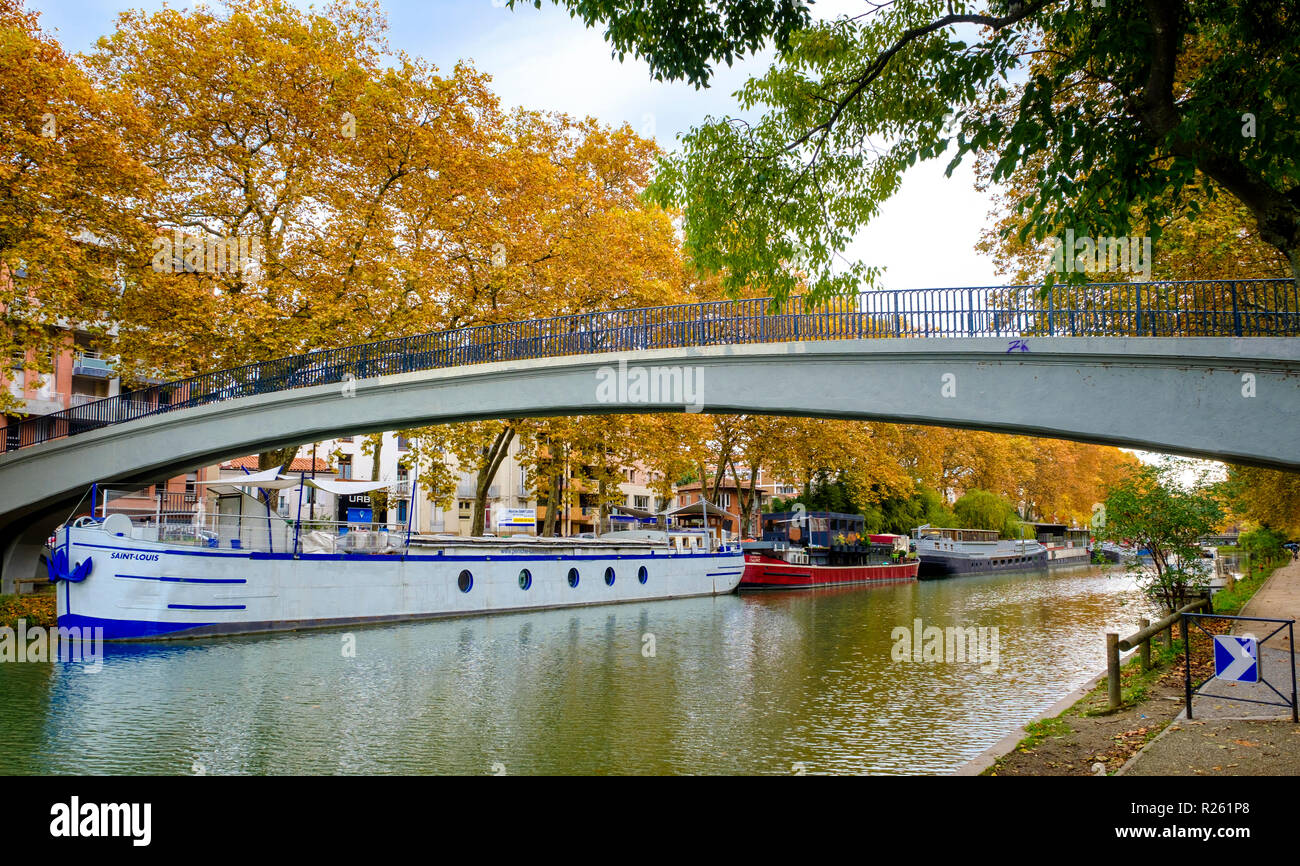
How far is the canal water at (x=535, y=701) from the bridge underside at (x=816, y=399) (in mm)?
4440

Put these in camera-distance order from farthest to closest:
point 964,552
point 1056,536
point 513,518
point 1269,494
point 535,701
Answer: point 1056,536 → point 964,552 → point 513,518 → point 1269,494 → point 535,701

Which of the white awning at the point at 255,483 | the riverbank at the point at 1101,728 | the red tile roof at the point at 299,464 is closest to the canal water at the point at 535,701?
the riverbank at the point at 1101,728

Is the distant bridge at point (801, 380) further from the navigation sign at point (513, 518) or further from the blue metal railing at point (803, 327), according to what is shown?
the navigation sign at point (513, 518)

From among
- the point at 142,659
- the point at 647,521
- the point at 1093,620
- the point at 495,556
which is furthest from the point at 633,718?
the point at 647,521

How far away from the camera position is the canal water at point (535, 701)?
9555mm

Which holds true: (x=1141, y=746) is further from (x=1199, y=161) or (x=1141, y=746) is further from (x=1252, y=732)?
(x=1199, y=161)

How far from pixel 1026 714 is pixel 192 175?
79.3 ft

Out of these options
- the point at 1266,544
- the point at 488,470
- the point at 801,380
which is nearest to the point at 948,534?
the point at 1266,544

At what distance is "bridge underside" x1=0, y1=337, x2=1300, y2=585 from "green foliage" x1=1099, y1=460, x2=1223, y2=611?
295cm

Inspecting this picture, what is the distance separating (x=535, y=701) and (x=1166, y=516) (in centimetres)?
1113

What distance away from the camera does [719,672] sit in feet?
50.5

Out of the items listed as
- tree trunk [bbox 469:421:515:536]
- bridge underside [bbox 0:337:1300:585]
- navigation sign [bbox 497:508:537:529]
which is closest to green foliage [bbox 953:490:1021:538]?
navigation sign [bbox 497:508:537:529]

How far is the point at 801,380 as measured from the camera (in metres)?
15.5

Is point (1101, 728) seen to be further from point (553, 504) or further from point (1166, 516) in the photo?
point (553, 504)
